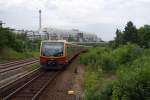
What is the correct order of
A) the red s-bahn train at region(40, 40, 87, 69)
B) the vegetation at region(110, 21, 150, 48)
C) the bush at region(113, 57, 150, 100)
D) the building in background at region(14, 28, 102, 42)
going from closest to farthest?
the bush at region(113, 57, 150, 100), the red s-bahn train at region(40, 40, 87, 69), the vegetation at region(110, 21, 150, 48), the building in background at region(14, 28, 102, 42)

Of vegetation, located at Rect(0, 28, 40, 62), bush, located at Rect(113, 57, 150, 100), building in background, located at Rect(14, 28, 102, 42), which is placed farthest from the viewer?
building in background, located at Rect(14, 28, 102, 42)

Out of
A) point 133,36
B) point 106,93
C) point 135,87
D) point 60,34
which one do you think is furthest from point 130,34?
point 60,34

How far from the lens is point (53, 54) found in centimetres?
3572

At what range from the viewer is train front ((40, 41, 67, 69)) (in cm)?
3544

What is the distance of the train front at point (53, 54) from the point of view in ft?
116

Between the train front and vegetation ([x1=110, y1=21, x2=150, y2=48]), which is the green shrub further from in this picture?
vegetation ([x1=110, y1=21, x2=150, y2=48])

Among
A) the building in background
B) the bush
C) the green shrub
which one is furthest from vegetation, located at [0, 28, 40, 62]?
the bush

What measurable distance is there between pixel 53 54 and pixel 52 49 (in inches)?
17.4

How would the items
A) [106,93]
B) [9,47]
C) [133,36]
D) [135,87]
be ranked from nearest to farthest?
1. [135,87]
2. [106,93]
3. [133,36]
4. [9,47]

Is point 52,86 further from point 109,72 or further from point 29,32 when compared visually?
point 29,32

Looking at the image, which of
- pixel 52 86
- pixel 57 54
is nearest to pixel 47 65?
pixel 57 54

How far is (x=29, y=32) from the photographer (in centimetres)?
14000

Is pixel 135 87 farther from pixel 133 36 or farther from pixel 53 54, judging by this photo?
pixel 133 36

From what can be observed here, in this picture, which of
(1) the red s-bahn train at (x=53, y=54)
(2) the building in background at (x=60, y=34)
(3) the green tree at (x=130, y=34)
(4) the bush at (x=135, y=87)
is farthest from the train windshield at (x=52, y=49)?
(2) the building in background at (x=60, y=34)
